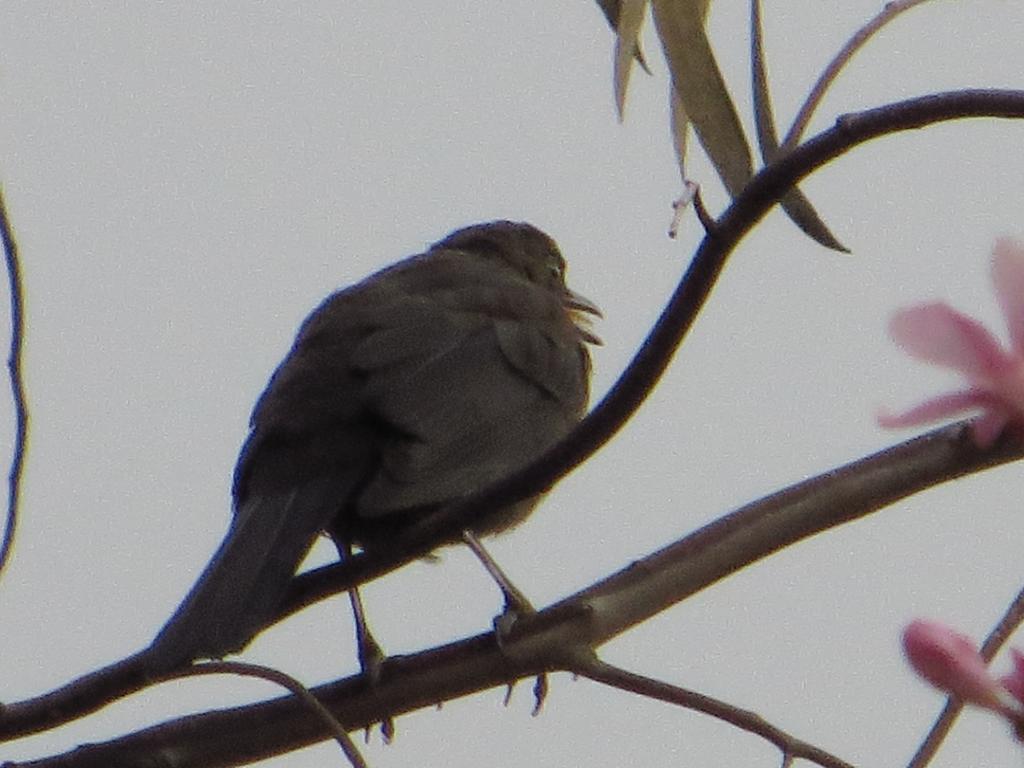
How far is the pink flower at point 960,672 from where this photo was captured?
3.05 feet

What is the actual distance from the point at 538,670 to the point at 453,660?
0.45 feet

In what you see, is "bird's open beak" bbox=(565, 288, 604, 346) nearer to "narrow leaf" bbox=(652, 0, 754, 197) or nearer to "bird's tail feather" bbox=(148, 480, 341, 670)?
"bird's tail feather" bbox=(148, 480, 341, 670)

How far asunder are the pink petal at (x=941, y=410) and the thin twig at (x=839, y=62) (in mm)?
870

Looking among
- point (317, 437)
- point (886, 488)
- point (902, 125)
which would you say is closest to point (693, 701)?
point (886, 488)

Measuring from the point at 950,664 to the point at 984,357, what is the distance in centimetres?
18

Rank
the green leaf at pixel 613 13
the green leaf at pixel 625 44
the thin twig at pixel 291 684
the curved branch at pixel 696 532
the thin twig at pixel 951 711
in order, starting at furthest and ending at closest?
1. the green leaf at pixel 613 13
2. the green leaf at pixel 625 44
3. the thin twig at pixel 291 684
4. the curved branch at pixel 696 532
5. the thin twig at pixel 951 711

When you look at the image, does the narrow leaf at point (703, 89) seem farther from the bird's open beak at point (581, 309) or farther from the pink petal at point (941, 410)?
the bird's open beak at point (581, 309)

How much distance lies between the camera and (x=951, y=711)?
1547mm

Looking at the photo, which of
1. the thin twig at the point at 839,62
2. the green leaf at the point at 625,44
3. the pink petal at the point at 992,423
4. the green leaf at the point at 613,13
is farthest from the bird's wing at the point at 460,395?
the pink petal at the point at 992,423

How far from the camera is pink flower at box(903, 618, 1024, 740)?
36.6 inches

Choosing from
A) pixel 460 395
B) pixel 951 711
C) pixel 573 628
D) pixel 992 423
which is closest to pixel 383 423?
pixel 460 395

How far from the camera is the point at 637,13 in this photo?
2623 millimetres

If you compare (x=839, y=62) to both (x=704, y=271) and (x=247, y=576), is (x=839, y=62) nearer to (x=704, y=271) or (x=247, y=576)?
(x=704, y=271)

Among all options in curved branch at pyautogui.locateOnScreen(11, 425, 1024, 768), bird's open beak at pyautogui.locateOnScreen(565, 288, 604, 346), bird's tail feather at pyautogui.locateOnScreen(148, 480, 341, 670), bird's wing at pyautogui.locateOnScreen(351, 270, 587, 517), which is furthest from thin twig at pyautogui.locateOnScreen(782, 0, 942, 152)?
bird's open beak at pyautogui.locateOnScreen(565, 288, 604, 346)
